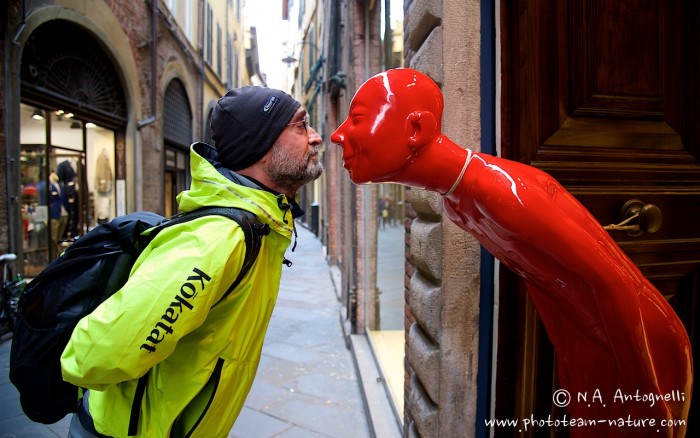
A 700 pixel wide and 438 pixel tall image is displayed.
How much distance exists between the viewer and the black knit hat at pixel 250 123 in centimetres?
140

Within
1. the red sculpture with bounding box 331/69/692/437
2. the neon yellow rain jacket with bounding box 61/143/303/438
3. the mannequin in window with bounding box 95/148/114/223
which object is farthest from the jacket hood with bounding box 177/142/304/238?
the mannequin in window with bounding box 95/148/114/223

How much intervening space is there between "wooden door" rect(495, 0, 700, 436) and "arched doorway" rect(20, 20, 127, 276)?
6.38 meters

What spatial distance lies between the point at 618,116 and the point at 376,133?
45.0 inches

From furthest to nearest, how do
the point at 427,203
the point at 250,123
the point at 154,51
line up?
the point at 154,51 < the point at 427,203 < the point at 250,123

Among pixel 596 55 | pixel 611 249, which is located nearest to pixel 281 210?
pixel 611 249

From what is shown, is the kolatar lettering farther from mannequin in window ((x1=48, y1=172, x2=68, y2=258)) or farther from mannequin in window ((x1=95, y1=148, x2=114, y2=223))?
mannequin in window ((x1=95, y1=148, x2=114, y2=223))

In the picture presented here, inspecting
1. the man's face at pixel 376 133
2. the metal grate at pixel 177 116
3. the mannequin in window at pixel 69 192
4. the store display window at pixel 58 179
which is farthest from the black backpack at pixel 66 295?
the metal grate at pixel 177 116

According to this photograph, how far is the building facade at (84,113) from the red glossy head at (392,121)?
5.97 metres

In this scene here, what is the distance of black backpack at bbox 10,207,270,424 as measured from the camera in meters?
1.16

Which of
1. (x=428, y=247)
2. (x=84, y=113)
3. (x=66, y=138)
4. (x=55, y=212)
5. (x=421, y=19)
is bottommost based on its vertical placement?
(x=428, y=247)

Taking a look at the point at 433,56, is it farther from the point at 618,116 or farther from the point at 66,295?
the point at 66,295

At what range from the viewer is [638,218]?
5.09ft

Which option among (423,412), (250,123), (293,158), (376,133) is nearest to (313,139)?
(293,158)

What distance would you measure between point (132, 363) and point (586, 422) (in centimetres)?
124
